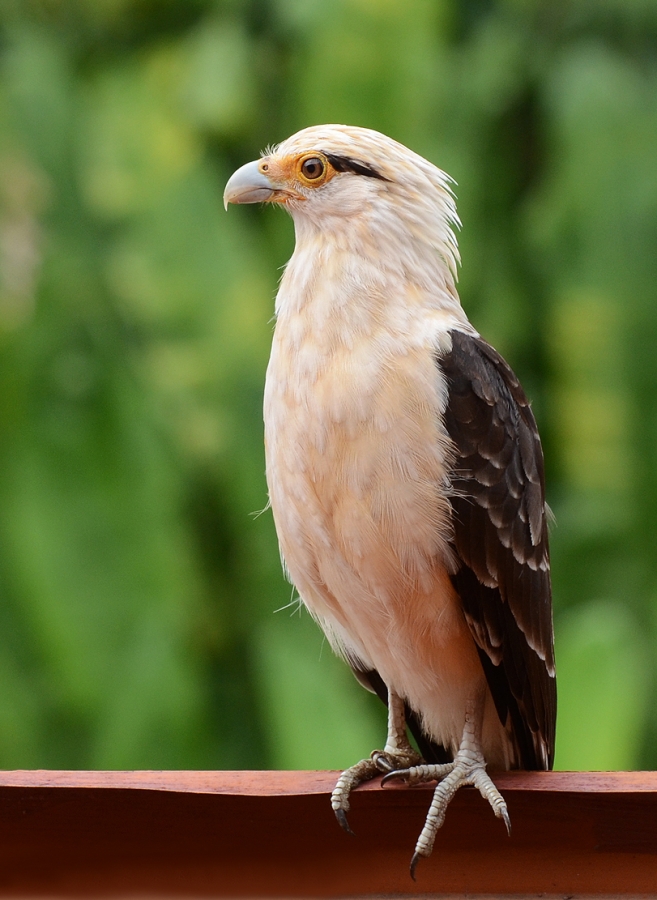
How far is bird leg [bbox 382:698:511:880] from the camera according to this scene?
1.92 meters

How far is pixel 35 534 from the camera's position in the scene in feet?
13.6

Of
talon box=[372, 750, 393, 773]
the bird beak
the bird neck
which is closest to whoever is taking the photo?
the bird neck

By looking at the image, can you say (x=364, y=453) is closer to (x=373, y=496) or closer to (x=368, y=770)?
(x=373, y=496)

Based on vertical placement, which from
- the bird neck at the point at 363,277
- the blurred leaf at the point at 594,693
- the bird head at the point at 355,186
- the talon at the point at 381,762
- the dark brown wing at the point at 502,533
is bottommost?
the blurred leaf at the point at 594,693

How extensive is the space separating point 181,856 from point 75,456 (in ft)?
8.42

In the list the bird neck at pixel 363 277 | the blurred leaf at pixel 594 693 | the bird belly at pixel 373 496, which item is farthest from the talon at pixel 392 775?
Answer: the blurred leaf at pixel 594 693

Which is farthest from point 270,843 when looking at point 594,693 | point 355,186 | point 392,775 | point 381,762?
point 594,693

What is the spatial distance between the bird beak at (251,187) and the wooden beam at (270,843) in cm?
125

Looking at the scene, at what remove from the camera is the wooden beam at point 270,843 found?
6.17 ft

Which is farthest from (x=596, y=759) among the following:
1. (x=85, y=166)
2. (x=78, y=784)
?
(x=85, y=166)

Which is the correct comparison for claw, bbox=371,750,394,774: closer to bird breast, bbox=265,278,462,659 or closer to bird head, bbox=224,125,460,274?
bird breast, bbox=265,278,462,659

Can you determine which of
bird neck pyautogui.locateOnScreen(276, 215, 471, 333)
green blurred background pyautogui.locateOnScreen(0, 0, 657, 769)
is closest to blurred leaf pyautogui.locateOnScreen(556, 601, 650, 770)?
green blurred background pyautogui.locateOnScreen(0, 0, 657, 769)

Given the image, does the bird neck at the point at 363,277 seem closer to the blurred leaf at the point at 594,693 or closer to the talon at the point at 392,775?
the talon at the point at 392,775

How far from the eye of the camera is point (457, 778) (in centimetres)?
209
